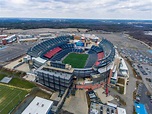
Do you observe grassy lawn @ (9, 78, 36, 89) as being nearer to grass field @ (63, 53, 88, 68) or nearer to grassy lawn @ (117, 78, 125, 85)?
grass field @ (63, 53, 88, 68)

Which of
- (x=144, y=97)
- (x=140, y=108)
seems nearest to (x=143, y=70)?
(x=144, y=97)

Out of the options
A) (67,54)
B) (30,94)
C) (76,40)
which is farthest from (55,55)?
(30,94)

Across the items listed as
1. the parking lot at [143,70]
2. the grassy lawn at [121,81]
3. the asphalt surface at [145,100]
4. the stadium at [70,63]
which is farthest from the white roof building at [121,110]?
the parking lot at [143,70]

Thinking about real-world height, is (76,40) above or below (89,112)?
above

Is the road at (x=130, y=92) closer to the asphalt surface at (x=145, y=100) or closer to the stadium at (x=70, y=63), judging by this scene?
the asphalt surface at (x=145, y=100)

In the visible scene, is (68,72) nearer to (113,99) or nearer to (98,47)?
(113,99)

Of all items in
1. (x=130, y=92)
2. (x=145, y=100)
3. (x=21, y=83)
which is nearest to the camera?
(x=145, y=100)

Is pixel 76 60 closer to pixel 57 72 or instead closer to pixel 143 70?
pixel 57 72
